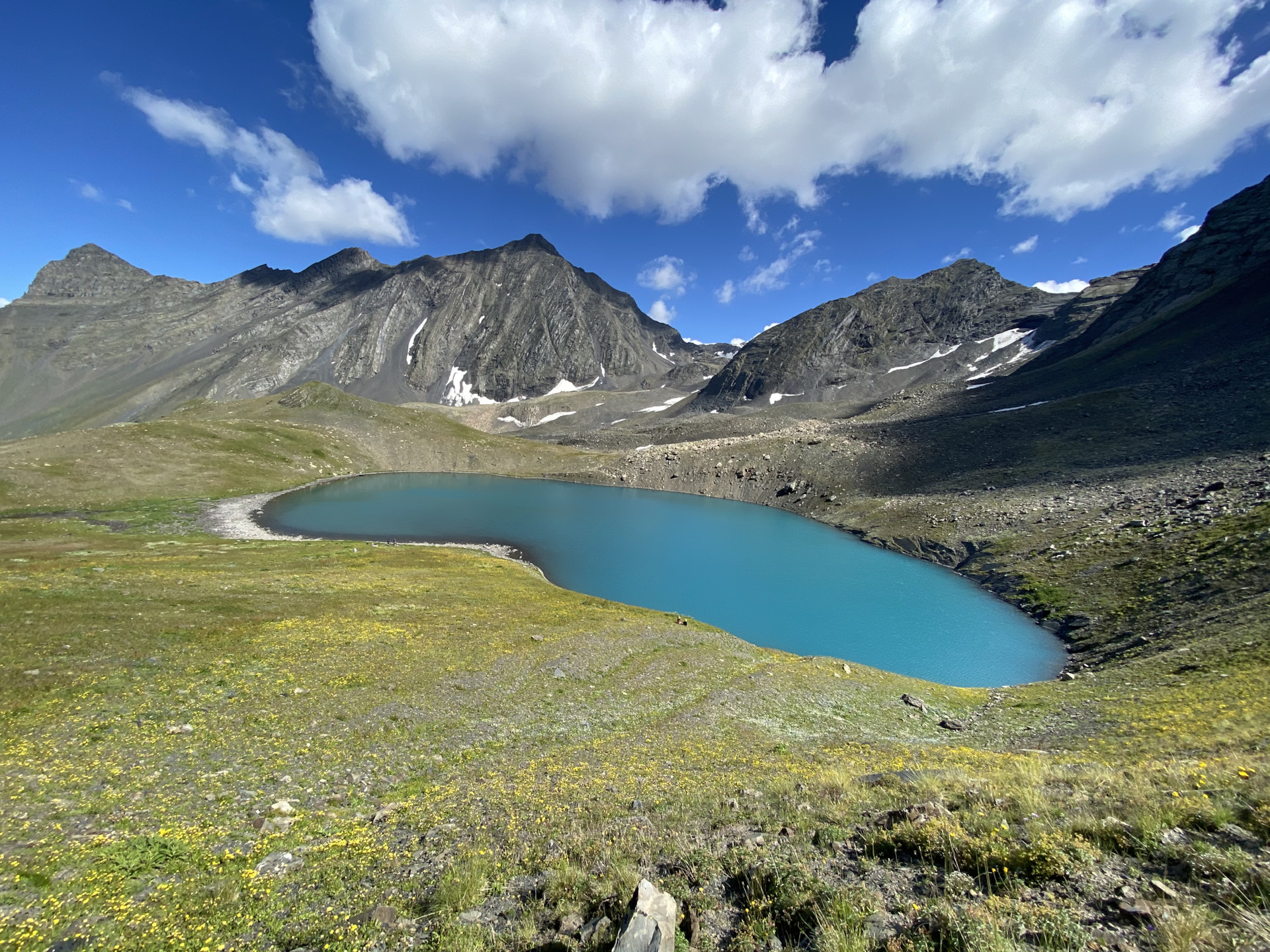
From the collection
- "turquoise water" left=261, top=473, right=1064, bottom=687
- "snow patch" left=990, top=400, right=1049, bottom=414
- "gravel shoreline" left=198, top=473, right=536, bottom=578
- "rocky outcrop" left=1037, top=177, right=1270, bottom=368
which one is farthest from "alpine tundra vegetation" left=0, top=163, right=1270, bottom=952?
"rocky outcrop" left=1037, top=177, right=1270, bottom=368

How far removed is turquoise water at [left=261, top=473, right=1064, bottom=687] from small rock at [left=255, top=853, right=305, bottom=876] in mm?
35151

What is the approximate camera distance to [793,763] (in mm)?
16234

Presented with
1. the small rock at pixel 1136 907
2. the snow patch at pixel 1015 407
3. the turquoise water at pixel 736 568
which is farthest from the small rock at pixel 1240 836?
the snow patch at pixel 1015 407

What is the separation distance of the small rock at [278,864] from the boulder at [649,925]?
7364mm

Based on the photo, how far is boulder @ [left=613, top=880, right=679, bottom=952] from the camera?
6625 mm

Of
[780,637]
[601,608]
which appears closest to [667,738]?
[601,608]

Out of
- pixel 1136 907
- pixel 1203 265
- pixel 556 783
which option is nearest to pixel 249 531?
pixel 556 783

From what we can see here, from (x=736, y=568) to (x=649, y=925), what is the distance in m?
57.1

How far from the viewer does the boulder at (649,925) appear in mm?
6625

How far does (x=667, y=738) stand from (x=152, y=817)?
14241 millimetres

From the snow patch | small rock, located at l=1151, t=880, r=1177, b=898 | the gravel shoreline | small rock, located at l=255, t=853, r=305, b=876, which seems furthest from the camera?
the snow patch

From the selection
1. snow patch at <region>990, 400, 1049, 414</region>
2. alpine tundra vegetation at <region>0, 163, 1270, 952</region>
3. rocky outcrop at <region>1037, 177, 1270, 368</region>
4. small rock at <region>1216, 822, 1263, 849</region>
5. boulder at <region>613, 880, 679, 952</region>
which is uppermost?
rocky outcrop at <region>1037, 177, 1270, 368</region>

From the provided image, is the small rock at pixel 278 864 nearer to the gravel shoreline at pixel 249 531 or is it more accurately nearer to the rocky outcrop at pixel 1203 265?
the gravel shoreline at pixel 249 531

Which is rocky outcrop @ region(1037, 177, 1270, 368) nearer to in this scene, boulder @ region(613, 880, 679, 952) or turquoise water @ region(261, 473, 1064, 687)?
turquoise water @ region(261, 473, 1064, 687)
